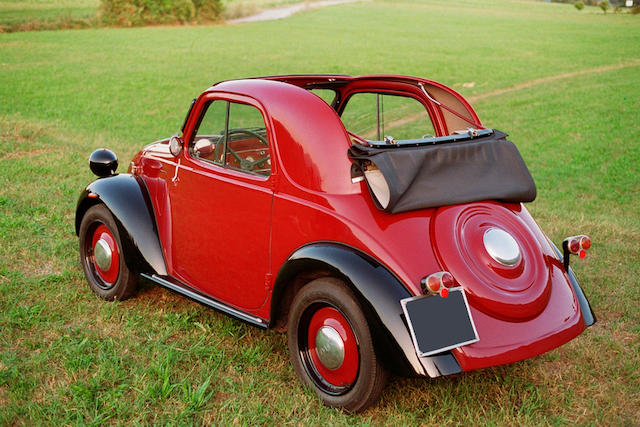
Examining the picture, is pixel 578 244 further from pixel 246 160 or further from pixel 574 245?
pixel 246 160

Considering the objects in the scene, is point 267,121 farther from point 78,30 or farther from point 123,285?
point 78,30

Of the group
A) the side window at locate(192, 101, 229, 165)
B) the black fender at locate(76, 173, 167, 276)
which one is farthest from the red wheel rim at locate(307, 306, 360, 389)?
the black fender at locate(76, 173, 167, 276)

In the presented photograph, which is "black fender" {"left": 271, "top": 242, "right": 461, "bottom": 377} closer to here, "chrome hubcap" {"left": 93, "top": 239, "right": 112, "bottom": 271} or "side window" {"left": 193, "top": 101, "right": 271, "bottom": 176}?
"side window" {"left": 193, "top": 101, "right": 271, "bottom": 176}

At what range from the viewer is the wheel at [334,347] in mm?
3340

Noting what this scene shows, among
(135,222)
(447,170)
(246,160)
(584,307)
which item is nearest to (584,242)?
(584,307)

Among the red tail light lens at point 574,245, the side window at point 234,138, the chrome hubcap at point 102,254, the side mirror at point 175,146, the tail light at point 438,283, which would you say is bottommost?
the chrome hubcap at point 102,254

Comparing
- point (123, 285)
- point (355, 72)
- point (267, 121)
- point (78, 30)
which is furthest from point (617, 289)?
point (78, 30)

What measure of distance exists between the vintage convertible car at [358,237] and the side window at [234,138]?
1 centimetres

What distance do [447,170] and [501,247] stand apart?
56cm

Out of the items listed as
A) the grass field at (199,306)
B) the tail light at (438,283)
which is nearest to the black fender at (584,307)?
the grass field at (199,306)

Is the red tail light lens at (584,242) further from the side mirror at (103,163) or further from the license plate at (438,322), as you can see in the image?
the side mirror at (103,163)

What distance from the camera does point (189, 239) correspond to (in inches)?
175

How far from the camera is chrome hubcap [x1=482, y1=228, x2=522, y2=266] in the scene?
3498 millimetres

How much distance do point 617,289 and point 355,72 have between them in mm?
18362
